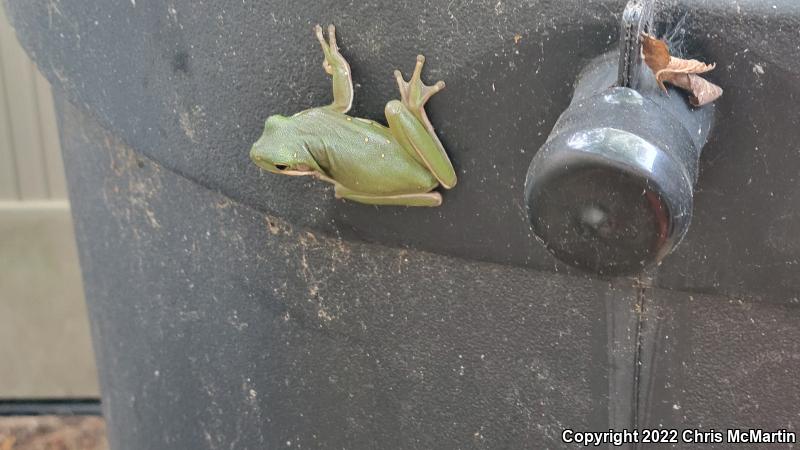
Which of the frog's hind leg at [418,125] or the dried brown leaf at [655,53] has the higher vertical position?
the dried brown leaf at [655,53]

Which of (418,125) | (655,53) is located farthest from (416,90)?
(655,53)

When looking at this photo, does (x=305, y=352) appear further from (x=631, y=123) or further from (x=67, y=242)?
(x=67, y=242)

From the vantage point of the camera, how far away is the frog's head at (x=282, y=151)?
2.42 ft

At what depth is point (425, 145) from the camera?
711 mm

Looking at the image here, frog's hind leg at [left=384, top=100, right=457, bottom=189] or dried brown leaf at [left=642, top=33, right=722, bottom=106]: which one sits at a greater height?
dried brown leaf at [left=642, top=33, right=722, bottom=106]

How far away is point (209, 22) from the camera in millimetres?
765

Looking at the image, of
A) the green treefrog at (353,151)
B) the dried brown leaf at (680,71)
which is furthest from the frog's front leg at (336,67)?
the dried brown leaf at (680,71)

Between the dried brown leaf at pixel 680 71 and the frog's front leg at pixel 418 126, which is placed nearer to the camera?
the dried brown leaf at pixel 680 71

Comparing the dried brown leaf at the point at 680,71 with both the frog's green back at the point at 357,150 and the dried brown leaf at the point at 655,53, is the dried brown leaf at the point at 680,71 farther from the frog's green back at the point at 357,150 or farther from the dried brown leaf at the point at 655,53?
the frog's green back at the point at 357,150

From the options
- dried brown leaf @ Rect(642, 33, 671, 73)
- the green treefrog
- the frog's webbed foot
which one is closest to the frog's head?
the green treefrog

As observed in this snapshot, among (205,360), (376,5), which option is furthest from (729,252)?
(205,360)

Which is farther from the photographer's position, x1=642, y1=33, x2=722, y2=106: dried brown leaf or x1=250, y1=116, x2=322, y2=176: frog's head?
x1=250, y1=116, x2=322, y2=176: frog's head

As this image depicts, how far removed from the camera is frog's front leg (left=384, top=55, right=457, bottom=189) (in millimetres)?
677

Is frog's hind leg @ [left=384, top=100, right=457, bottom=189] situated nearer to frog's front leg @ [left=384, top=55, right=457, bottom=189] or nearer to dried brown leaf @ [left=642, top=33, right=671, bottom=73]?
frog's front leg @ [left=384, top=55, right=457, bottom=189]
